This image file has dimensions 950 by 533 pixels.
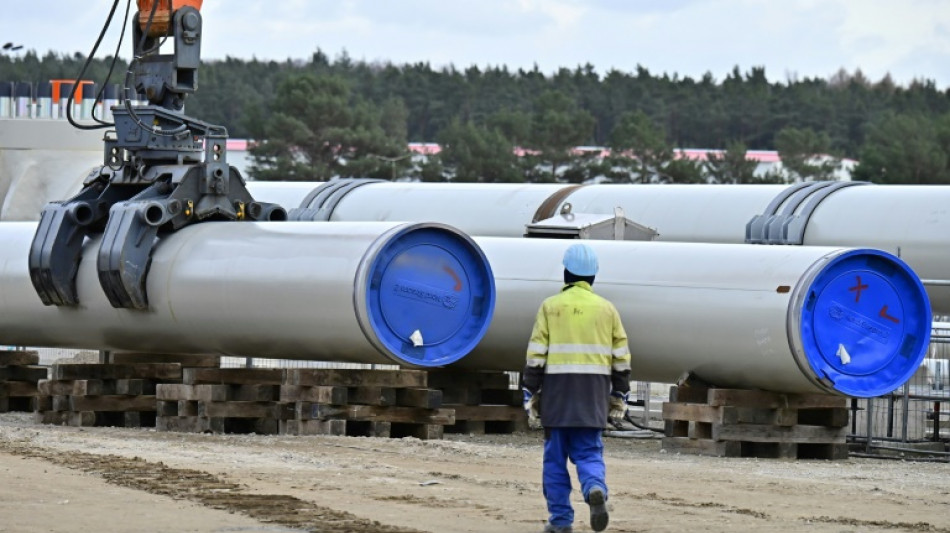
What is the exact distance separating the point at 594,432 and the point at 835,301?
16.2 feet

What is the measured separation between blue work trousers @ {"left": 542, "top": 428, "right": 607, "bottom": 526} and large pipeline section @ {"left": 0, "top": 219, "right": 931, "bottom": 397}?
4.42 m

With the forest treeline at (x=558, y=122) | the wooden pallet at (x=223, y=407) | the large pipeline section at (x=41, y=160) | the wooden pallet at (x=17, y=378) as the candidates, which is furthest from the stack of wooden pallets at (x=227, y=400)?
the forest treeline at (x=558, y=122)

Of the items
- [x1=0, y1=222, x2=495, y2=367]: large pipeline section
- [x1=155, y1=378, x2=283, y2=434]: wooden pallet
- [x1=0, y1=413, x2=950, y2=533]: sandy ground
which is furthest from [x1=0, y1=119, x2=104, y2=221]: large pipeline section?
[x1=155, y1=378, x2=283, y2=434]: wooden pallet

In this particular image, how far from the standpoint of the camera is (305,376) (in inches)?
591

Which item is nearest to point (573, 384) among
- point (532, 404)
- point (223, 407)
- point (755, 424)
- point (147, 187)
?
point (532, 404)

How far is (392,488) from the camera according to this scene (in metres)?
11.6

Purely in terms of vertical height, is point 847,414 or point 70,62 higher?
point 70,62

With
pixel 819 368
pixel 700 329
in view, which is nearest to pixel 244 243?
pixel 700 329

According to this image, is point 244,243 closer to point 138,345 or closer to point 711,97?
point 138,345

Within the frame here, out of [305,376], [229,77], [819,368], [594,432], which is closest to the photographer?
[594,432]

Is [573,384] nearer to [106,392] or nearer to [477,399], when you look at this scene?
[477,399]

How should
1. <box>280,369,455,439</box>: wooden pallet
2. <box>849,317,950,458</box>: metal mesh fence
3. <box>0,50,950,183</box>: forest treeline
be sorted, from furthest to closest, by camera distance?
<box>0,50,950,183</box>: forest treeline
<box>849,317,950,458</box>: metal mesh fence
<box>280,369,455,439</box>: wooden pallet

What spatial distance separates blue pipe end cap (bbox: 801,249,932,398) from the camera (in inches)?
549

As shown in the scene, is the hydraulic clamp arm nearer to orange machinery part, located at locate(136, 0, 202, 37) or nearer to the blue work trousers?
orange machinery part, located at locate(136, 0, 202, 37)
